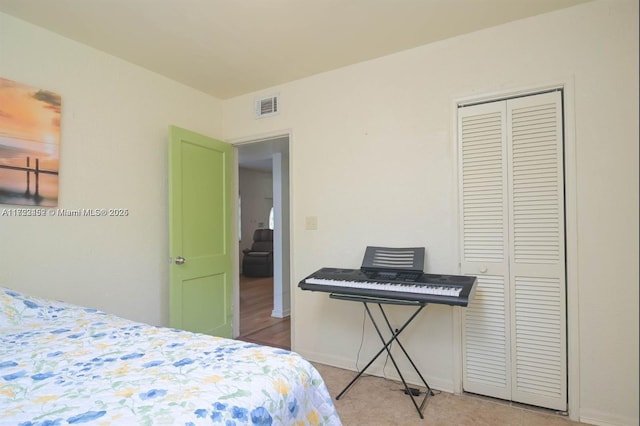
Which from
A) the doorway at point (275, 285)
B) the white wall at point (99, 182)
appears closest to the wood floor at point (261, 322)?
the doorway at point (275, 285)

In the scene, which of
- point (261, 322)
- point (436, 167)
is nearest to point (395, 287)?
point (436, 167)

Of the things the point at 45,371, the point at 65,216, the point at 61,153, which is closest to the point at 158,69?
the point at 61,153

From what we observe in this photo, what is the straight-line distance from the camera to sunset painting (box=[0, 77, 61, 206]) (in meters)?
2.10

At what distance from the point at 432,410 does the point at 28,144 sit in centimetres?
303

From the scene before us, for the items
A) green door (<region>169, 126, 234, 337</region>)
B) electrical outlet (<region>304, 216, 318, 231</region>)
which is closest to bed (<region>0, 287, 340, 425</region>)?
green door (<region>169, 126, 234, 337</region>)

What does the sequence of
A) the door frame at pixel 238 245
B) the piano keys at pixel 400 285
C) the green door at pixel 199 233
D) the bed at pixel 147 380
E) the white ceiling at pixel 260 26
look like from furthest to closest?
the door frame at pixel 238 245, the green door at pixel 199 233, the white ceiling at pixel 260 26, the piano keys at pixel 400 285, the bed at pixel 147 380

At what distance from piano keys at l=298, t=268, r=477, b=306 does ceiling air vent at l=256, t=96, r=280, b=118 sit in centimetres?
163

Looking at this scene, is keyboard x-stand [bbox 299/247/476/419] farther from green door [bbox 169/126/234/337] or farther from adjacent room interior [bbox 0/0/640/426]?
green door [bbox 169/126/234/337]

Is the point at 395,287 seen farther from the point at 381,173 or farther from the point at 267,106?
the point at 267,106

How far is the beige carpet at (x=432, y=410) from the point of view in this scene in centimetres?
214

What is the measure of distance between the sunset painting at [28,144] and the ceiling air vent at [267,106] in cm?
157

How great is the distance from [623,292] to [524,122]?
115 cm

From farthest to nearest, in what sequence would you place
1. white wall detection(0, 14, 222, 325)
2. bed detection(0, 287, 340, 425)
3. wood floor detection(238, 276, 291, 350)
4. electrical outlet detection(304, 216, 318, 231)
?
1. wood floor detection(238, 276, 291, 350)
2. electrical outlet detection(304, 216, 318, 231)
3. white wall detection(0, 14, 222, 325)
4. bed detection(0, 287, 340, 425)

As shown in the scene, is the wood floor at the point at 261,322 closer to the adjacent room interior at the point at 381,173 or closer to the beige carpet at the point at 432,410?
the adjacent room interior at the point at 381,173
